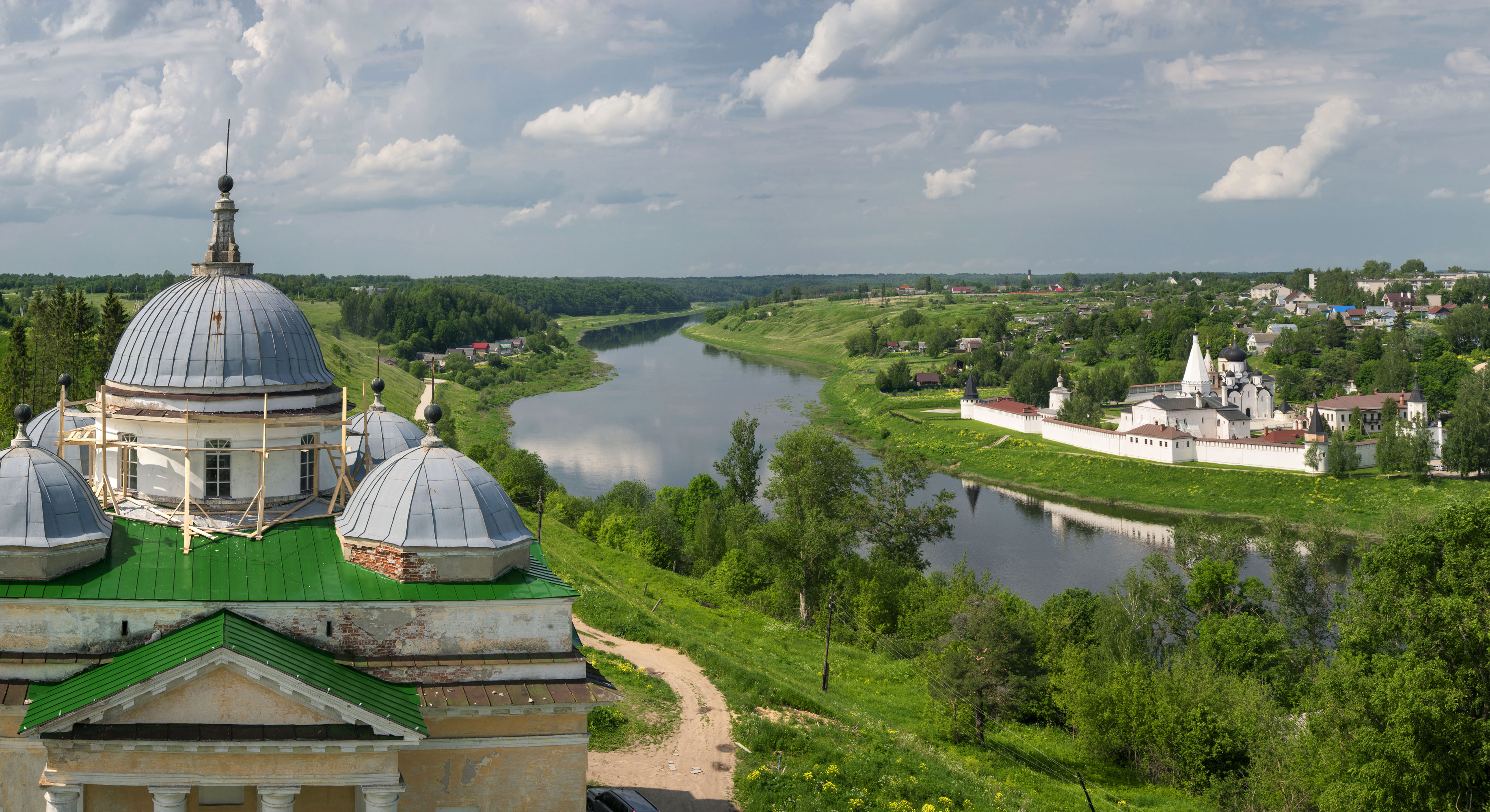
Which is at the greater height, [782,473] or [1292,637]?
[782,473]

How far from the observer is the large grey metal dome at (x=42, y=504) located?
39.5 ft

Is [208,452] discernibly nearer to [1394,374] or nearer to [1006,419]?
[1006,419]

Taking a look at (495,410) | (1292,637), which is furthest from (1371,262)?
(1292,637)

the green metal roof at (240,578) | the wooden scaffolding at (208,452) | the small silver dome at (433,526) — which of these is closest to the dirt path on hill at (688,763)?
the green metal roof at (240,578)

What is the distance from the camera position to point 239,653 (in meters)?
10.9

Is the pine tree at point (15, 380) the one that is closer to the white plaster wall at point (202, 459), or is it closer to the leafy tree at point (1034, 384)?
the white plaster wall at point (202, 459)

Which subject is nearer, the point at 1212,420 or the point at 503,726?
the point at 503,726

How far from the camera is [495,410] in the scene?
75062 mm

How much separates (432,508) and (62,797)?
4.80 metres

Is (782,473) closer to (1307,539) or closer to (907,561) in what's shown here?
(907,561)

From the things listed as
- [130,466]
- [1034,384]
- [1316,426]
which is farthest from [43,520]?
[1034,384]

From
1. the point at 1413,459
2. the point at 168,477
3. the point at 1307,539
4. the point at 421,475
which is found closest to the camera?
the point at 421,475

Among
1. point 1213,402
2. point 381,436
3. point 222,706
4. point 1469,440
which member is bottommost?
point 1469,440

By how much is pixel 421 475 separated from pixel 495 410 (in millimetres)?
63304
